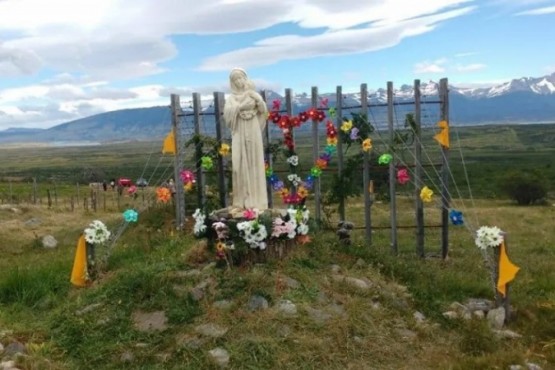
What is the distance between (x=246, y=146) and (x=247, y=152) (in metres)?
0.10

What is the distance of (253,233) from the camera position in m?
9.05

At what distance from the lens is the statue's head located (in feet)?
32.8

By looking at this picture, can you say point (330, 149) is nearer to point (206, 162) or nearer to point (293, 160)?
point (293, 160)

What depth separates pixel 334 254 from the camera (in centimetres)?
1027

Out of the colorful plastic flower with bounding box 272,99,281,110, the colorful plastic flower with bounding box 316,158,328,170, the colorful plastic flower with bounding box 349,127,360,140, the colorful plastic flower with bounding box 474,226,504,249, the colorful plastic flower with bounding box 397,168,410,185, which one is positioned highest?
the colorful plastic flower with bounding box 272,99,281,110

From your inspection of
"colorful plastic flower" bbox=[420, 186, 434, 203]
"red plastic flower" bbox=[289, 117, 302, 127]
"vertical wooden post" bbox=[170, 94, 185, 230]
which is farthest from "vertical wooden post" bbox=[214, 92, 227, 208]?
"colorful plastic flower" bbox=[420, 186, 434, 203]

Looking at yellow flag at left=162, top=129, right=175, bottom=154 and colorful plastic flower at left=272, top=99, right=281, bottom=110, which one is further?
yellow flag at left=162, top=129, right=175, bottom=154

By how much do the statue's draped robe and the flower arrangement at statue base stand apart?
0.35 metres

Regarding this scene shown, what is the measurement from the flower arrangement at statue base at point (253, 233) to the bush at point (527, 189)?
2191 cm

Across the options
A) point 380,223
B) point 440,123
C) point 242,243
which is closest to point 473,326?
point 242,243

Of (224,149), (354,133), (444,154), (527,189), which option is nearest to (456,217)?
(444,154)

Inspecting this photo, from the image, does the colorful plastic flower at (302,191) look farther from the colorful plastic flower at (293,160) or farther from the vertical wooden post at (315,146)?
the colorful plastic flower at (293,160)

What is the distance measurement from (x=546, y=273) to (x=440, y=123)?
136 inches

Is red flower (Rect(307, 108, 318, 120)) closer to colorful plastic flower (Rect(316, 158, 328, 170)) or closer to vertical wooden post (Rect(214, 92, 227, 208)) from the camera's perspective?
colorful plastic flower (Rect(316, 158, 328, 170))
